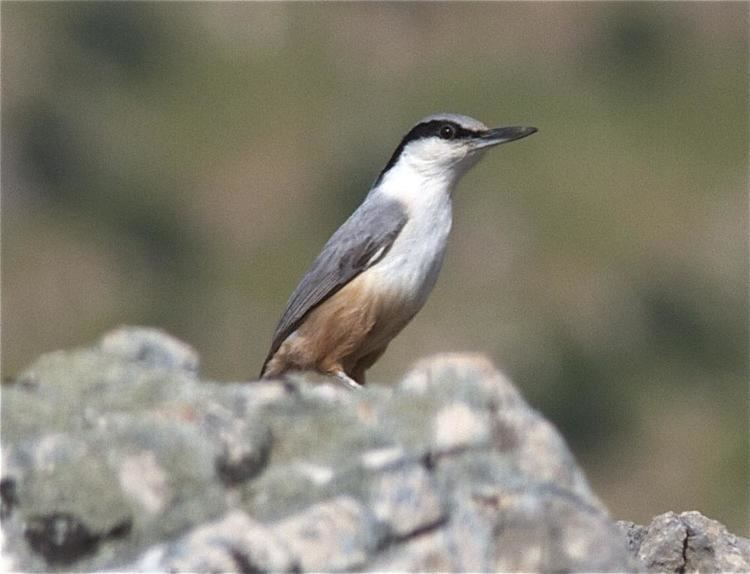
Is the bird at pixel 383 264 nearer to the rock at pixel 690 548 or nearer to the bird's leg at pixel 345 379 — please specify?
the bird's leg at pixel 345 379

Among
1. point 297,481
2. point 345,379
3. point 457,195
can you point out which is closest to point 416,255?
point 345,379

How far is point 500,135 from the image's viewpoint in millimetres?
8945

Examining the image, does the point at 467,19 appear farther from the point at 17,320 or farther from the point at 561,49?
the point at 17,320

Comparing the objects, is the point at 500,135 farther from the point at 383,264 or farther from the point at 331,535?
the point at 331,535

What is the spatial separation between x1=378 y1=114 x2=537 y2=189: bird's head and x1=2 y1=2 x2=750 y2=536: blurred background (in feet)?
36.6

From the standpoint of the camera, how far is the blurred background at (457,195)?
24.1 metres

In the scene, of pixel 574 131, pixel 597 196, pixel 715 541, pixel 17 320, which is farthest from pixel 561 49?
pixel 715 541

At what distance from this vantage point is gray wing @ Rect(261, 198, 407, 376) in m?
8.62

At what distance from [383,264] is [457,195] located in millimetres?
17937

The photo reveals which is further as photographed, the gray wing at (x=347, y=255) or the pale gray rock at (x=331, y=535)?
the gray wing at (x=347, y=255)

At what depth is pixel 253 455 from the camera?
5.29m

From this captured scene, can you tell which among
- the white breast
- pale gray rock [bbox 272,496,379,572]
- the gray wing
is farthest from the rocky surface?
the gray wing

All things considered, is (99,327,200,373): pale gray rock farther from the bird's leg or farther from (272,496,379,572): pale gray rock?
the bird's leg

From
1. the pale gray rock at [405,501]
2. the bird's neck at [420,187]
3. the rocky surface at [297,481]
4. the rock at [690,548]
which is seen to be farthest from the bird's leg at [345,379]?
the pale gray rock at [405,501]
